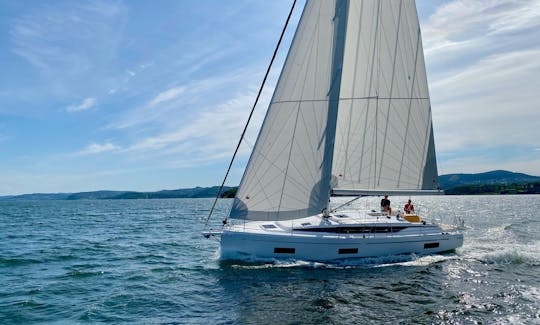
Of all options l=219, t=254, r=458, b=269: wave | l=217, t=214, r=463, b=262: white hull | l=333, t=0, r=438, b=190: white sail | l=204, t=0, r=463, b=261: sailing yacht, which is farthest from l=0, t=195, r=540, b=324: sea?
l=333, t=0, r=438, b=190: white sail

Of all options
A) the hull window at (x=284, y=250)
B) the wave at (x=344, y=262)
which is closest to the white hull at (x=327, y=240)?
the hull window at (x=284, y=250)

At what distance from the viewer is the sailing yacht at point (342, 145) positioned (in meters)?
20.3

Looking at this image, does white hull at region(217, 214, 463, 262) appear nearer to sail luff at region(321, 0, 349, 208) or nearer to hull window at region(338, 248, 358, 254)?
hull window at region(338, 248, 358, 254)

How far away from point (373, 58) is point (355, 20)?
248 centimetres

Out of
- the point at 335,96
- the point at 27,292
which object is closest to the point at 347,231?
the point at 335,96

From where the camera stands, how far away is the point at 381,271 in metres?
19.2

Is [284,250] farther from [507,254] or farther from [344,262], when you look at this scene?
[507,254]

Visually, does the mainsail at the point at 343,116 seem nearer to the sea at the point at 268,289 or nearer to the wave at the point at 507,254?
the sea at the point at 268,289

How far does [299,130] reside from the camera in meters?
20.5

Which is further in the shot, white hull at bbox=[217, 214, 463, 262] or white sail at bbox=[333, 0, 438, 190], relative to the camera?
white sail at bbox=[333, 0, 438, 190]

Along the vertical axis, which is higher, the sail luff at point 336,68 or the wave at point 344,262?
the sail luff at point 336,68

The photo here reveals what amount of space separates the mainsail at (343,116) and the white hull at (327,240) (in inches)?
40.6

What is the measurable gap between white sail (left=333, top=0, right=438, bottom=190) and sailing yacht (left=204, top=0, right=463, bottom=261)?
0.20 feet

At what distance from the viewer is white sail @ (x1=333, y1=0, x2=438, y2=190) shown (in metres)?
22.4
